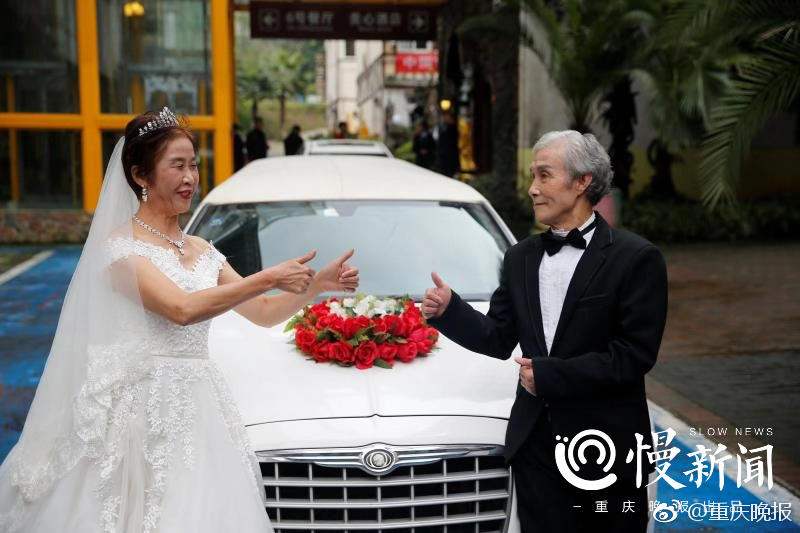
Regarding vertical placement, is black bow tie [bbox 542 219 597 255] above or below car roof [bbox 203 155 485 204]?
below

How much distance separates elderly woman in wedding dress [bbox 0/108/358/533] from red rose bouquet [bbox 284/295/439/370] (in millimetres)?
684

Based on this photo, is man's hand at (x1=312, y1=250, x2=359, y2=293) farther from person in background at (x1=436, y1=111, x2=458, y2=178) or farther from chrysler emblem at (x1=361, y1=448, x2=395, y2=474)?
person in background at (x1=436, y1=111, x2=458, y2=178)

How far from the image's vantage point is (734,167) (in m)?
6.77

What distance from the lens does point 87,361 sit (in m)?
2.92

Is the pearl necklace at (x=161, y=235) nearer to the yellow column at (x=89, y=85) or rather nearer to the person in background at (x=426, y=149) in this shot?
the yellow column at (x=89, y=85)

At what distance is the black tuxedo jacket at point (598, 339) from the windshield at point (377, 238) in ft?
4.81

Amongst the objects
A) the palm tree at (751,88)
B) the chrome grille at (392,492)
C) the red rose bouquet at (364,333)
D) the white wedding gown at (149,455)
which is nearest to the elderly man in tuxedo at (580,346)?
the chrome grille at (392,492)

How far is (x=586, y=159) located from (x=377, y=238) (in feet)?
6.65

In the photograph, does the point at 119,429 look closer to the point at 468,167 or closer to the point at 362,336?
the point at 362,336

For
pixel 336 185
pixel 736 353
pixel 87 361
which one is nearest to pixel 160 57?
pixel 736 353

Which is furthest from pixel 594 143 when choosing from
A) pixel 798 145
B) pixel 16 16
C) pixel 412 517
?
pixel 798 145

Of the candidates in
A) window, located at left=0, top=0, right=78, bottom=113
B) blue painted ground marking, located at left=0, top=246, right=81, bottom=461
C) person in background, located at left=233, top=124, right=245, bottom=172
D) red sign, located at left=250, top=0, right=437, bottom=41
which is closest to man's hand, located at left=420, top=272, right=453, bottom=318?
blue painted ground marking, located at left=0, top=246, right=81, bottom=461

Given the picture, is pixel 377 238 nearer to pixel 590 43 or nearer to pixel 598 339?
pixel 598 339

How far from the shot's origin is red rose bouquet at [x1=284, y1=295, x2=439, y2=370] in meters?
3.60
